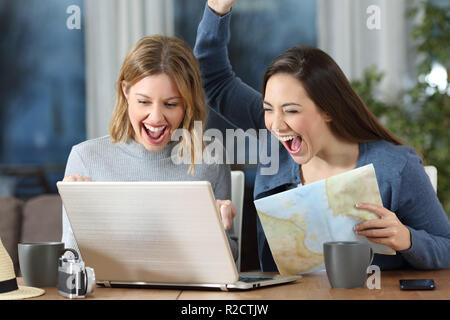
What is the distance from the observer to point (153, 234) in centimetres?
113

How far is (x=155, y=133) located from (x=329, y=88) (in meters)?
0.44

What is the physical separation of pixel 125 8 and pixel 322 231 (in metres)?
3.01

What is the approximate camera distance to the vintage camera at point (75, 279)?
3.59 feet

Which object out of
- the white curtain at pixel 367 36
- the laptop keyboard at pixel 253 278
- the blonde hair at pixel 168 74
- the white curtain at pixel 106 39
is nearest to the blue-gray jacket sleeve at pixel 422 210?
the laptop keyboard at pixel 253 278

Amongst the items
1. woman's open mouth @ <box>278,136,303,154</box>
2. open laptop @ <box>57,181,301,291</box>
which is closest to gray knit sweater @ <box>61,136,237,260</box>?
woman's open mouth @ <box>278,136,303,154</box>

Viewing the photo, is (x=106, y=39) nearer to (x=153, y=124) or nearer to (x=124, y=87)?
(x=124, y=87)

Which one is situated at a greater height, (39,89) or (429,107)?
(39,89)

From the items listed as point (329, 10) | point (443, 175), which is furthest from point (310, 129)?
point (329, 10)

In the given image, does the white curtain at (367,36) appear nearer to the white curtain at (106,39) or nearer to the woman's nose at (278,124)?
the white curtain at (106,39)

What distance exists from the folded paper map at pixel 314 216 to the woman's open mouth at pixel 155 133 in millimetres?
402

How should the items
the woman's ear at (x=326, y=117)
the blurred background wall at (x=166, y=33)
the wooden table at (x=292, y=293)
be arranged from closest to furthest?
the wooden table at (x=292, y=293), the woman's ear at (x=326, y=117), the blurred background wall at (x=166, y=33)

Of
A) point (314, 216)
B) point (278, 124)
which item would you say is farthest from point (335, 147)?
point (314, 216)

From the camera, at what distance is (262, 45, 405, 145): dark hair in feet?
5.00

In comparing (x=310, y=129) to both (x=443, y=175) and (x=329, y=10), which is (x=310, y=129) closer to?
(x=443, y=175)
